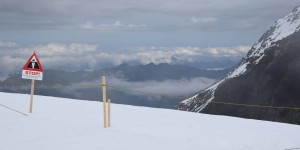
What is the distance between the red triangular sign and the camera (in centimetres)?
1648

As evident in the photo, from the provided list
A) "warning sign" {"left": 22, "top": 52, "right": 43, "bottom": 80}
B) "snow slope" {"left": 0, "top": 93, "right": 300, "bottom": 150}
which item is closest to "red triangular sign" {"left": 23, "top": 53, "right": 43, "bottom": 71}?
"warning sign" {"left": 22, "top": 52, "right": 43, "bottom": 80}

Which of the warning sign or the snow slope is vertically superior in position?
the warning sign

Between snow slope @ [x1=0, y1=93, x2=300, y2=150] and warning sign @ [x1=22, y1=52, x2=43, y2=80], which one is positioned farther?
warning sign @ [x1=22, y1=52, x2=43, y2=80]

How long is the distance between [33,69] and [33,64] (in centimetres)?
21

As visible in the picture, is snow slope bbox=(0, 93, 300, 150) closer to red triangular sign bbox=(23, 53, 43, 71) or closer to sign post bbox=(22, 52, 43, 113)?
sign post bbox=(22, 52, 43, 113)

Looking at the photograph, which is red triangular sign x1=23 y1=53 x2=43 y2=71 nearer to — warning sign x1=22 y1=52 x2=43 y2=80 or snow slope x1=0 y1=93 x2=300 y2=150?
warning sign x1=22 y1=52 x2=43 y2=80

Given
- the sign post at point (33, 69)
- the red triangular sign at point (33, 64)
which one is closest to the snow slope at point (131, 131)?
the sign post at point (33, 69)

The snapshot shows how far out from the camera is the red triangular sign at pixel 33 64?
649 inches

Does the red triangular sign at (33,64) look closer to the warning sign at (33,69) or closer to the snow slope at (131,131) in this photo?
the warning sign at (33,69)

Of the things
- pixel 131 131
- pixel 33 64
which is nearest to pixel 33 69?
pixel 33 64

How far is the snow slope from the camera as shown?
1080cm

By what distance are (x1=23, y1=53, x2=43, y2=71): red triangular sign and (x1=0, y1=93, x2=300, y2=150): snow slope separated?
1.93 m

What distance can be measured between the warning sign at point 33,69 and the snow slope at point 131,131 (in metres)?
1.61

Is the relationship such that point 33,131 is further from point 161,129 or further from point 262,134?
point 262,134
